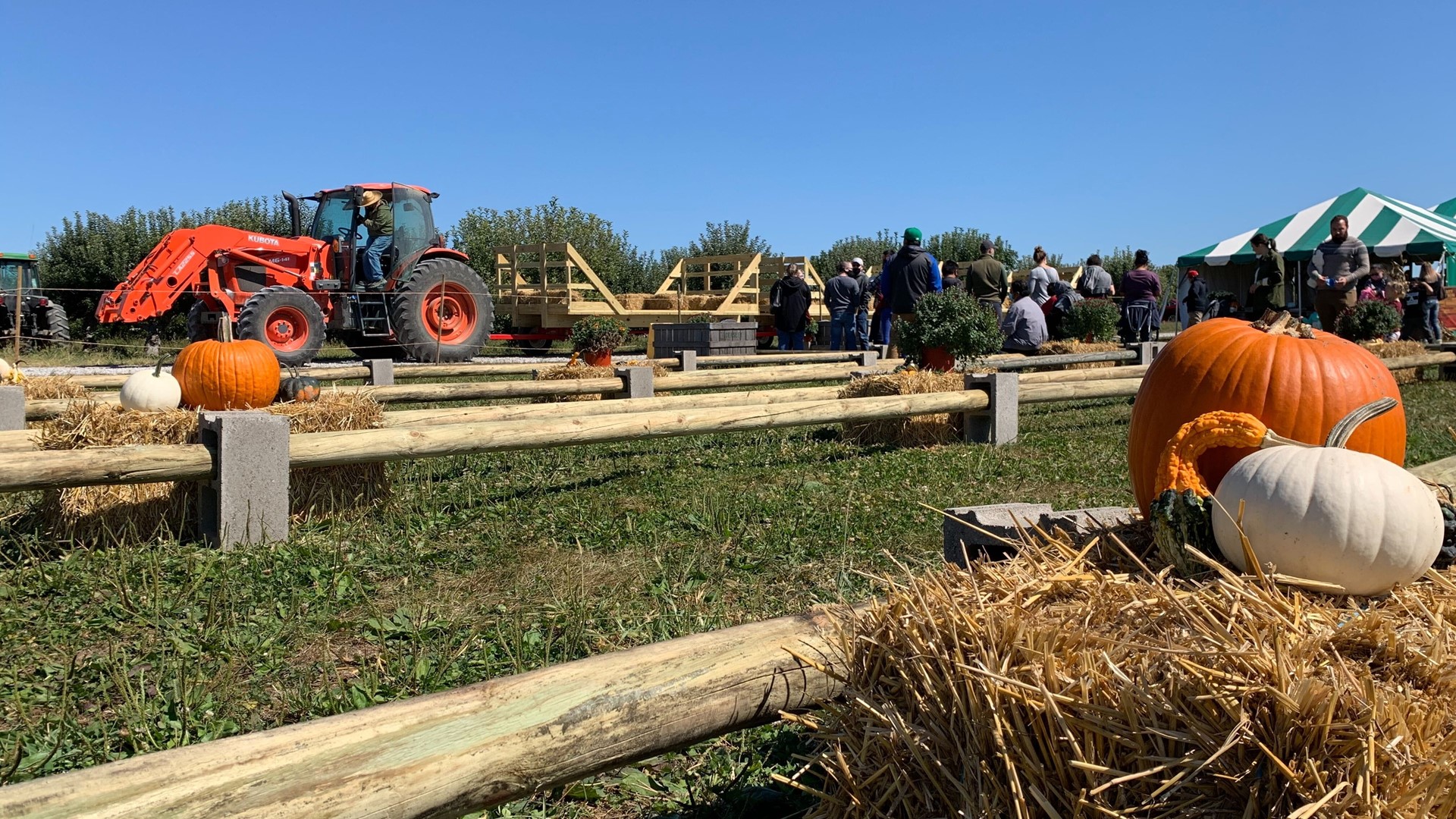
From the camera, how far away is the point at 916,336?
9180 mm

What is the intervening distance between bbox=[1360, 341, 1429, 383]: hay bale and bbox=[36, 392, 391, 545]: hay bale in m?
11.2

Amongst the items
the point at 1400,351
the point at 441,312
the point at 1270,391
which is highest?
the point at 441,312

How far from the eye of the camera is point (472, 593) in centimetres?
417

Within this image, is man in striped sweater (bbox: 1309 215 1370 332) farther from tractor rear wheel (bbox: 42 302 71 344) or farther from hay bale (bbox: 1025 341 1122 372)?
tractor rear wheel (bbox: 42 302 71 344)

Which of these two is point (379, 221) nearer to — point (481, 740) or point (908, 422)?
point (908, 422)

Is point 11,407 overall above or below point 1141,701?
above

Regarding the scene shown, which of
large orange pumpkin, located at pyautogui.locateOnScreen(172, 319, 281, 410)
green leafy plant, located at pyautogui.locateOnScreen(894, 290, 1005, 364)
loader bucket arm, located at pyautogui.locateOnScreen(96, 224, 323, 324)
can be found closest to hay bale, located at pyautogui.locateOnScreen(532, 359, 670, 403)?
green leafy plant, located at pyautogui.locateOnScreen(894, 290, 1005, 364)

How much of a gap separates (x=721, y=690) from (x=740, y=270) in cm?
2265

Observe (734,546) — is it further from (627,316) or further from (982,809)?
(627,316)

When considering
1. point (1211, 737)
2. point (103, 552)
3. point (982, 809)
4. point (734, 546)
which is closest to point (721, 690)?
point (982, 809)

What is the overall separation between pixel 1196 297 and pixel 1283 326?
16.0 m

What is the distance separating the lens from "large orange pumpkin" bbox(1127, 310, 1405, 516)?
2855mm

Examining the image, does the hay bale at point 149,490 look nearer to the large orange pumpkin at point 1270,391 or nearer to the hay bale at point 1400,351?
the large orange pumpkin at point 1270,391

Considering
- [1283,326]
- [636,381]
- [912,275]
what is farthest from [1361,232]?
[1283,326]
